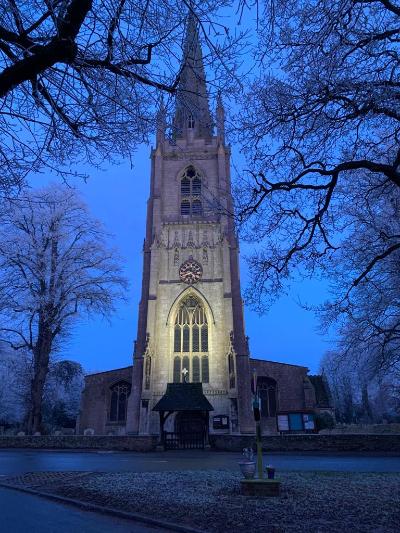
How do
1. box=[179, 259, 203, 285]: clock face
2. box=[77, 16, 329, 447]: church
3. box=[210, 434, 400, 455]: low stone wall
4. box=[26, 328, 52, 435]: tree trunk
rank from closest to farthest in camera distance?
box=[210, 434, 400, 455]: low stone wall
box=[26, 328, 52, 435]: tree trunk
box=[77, 16, 329, 447]: church
box=[179, 259, 203, 285]: clock face

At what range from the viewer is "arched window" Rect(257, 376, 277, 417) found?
Result: 39.8m

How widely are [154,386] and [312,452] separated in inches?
698

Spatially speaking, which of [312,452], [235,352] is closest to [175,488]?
[312,452]

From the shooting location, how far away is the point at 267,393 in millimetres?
40375

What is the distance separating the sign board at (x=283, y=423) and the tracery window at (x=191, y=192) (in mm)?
19993

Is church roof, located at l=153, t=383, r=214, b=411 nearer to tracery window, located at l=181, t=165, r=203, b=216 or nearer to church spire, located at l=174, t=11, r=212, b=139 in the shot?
tracery window, located at l=181, t=165, r=203, b=216

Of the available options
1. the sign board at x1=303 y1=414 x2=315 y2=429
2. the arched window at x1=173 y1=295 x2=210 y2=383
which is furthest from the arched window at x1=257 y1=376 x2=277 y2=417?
the sign board at x1=303 y1=414 x2=315 y2=429

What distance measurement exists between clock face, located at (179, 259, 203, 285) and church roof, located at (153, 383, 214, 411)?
1018 cm

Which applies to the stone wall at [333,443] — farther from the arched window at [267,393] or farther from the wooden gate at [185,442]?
the arched window at [267,393]

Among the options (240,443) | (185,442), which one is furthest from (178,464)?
(185,442)

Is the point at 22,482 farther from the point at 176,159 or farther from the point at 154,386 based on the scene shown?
the point at 176,159

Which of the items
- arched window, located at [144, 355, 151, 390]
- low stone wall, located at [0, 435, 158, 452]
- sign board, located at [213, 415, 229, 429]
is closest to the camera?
low stone wall, located at [0, 435, 158, 452]

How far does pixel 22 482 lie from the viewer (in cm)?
965

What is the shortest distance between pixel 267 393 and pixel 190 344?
10079mm
